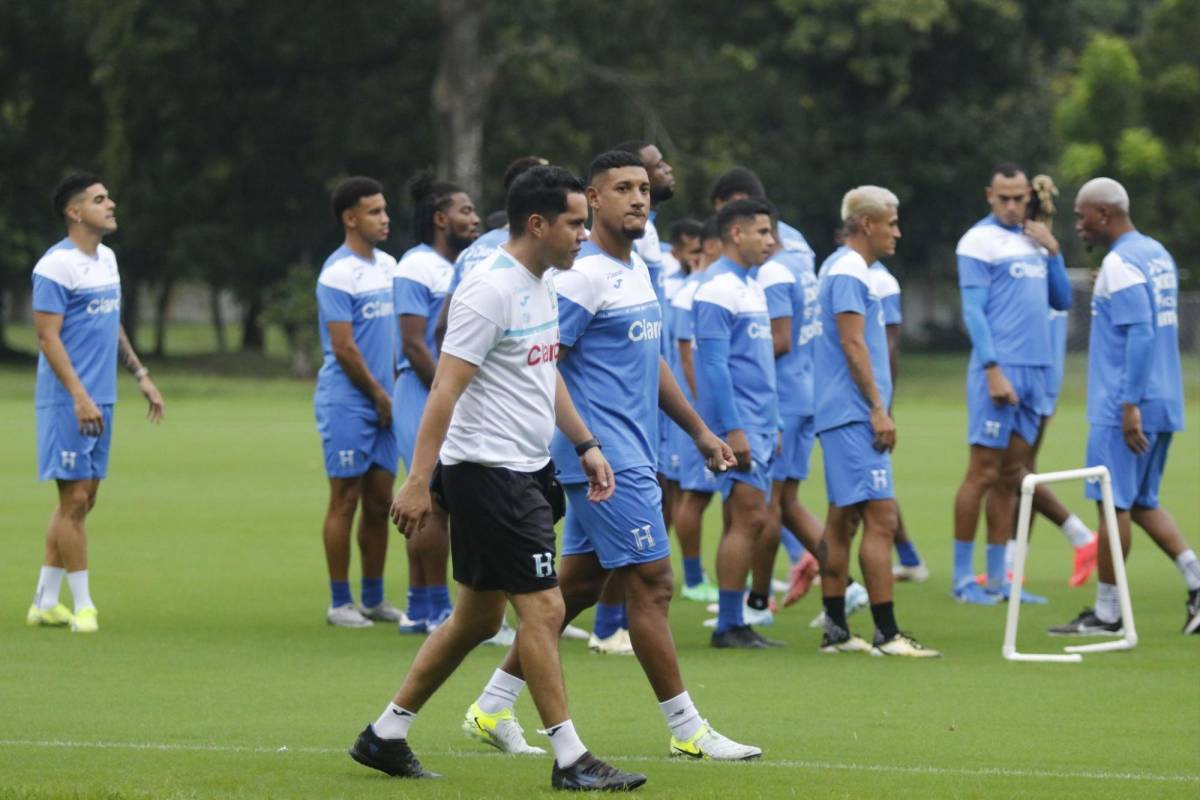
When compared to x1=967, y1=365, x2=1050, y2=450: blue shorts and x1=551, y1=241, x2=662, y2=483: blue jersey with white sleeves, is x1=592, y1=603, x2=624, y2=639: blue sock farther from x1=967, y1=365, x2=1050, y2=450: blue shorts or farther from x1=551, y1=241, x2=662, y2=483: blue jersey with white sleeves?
x1=967, y1=365, x2=1050, y2=450: blue shorts

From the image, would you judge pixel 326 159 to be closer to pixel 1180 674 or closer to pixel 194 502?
pixel 194 502

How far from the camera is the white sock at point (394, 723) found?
7.09 meters

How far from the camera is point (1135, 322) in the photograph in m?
11.2

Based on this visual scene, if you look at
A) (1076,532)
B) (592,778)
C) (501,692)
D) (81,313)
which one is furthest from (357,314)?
(592,778)

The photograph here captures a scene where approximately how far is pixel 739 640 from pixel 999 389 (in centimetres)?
273

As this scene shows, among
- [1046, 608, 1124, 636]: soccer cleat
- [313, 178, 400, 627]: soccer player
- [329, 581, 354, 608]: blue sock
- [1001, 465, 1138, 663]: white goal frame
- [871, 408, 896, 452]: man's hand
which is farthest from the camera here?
[329, 581, 354, 608]: blue sock

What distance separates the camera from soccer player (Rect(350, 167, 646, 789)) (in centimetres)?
692

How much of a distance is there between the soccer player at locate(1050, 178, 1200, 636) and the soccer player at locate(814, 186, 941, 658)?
138 cm

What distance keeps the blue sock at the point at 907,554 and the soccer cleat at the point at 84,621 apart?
5567mm

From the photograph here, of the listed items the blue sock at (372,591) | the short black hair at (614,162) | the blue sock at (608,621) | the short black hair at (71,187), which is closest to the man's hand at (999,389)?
the blue sock at (608,621)

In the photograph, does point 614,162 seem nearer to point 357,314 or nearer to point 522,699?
point 522,699

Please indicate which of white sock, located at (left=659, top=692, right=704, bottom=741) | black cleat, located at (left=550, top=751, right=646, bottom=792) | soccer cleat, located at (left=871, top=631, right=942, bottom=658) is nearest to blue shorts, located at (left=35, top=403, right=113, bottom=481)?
soccer cleat, located at (left=871, top=631, right=942, bottom=658)

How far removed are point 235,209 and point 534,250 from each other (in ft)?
141

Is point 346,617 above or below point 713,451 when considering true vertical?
below
